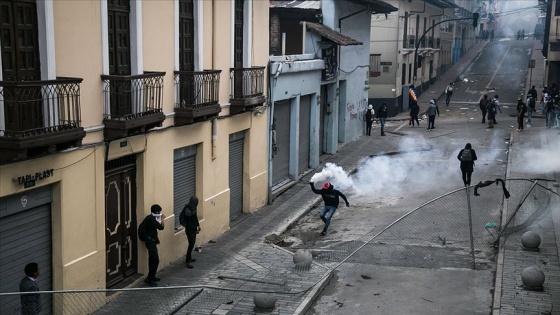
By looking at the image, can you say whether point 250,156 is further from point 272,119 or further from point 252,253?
point 252,253

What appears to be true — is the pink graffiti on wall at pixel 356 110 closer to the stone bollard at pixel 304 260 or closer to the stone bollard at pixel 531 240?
the stone bollard at pixel 531 240

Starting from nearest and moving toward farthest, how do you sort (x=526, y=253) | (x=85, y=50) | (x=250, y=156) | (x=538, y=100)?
(x=85, y=50), (x=526, y=253), (x=250, y=156), (x=538, y=100)

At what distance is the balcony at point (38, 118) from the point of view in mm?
10391

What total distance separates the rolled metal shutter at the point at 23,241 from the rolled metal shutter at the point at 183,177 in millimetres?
4787

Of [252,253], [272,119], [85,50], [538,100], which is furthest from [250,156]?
[538,100]

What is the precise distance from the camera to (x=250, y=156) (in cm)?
2100

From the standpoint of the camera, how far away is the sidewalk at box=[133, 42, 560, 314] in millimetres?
13305

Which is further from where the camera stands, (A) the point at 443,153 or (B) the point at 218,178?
(A) the point at 443,153

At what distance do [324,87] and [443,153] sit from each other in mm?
5840

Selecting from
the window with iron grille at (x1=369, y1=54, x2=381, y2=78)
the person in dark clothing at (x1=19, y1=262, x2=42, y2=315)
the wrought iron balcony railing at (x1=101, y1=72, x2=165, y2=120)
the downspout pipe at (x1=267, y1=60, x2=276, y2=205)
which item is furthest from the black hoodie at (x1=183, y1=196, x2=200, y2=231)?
the window with iron grille at (x1=369, y1=54, x2=381, y2=78)

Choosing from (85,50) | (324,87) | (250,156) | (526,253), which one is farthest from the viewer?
(324,87)

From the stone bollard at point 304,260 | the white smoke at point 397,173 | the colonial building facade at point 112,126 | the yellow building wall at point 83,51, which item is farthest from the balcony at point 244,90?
the yellow building wall at point 83,51

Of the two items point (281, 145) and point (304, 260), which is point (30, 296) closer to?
point (304, 260)

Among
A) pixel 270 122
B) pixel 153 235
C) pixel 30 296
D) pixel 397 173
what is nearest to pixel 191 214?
pixel 153 235
